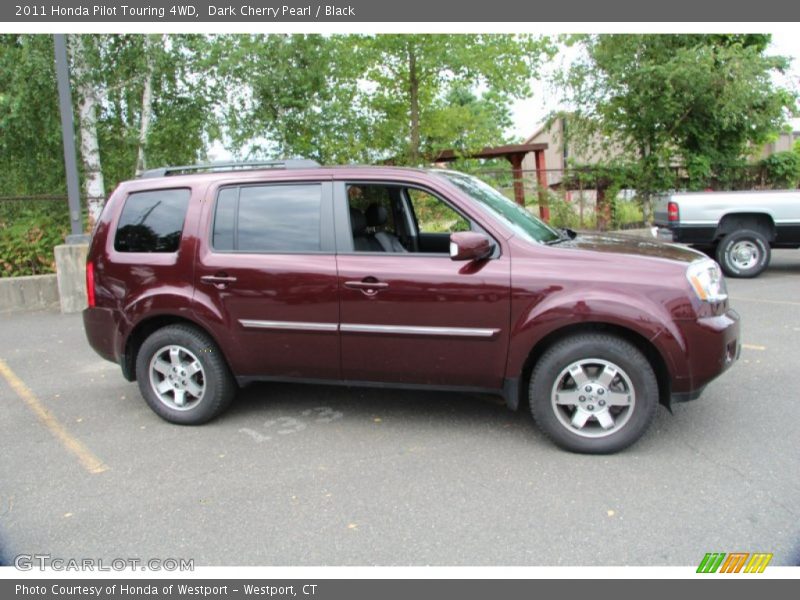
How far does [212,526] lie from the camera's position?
330 centimetres

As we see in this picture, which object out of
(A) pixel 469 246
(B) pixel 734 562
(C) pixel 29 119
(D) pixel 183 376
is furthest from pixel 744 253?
(C) pixel 29 119

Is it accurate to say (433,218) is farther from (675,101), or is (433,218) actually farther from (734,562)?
(675,101)

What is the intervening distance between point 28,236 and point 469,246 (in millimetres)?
8865

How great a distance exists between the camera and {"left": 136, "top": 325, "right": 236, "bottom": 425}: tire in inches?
181

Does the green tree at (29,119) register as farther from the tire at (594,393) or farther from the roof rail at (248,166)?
the tire at (594,393)

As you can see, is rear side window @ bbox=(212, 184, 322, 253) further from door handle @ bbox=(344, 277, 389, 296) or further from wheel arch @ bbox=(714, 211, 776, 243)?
wheel arch @ bbox=(714, 211, 776, 243)

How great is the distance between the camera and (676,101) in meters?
13.8

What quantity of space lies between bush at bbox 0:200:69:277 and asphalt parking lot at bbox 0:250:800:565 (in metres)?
5.36

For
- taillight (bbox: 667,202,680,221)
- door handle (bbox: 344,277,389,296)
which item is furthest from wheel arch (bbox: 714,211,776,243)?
door handle (bbox: 344,277,389,296)

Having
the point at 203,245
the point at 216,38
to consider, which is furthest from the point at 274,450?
the point at 216,38

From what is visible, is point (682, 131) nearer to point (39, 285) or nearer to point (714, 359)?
point (714, 359)

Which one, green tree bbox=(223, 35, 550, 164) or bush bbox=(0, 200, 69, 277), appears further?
green tree bbox=(223, 35, 550, 164)

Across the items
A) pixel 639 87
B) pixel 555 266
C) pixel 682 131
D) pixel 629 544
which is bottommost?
pixel 629 544

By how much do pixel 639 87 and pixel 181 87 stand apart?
9403mm
